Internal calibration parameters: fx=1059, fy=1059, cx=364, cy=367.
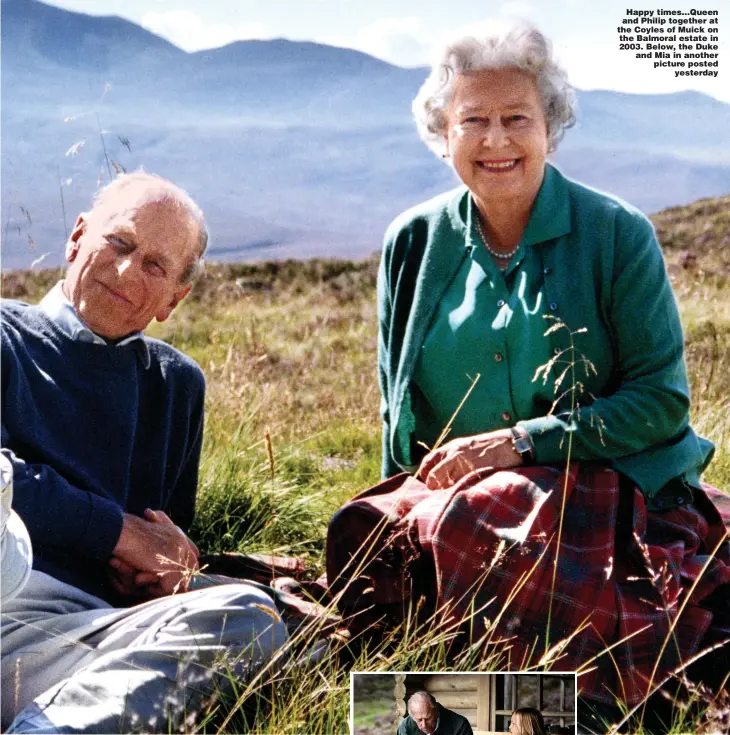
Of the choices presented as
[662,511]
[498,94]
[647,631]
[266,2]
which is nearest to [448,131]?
[498,94]

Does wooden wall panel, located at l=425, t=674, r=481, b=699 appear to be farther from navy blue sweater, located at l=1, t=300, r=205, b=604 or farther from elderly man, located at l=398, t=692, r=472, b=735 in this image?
navy blue sweater, located at l=1, t=300, r=205, b=604

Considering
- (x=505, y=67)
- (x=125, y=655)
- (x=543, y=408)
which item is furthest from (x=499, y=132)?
(x=125, y=655)

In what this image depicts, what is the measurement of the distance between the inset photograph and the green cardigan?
609mm

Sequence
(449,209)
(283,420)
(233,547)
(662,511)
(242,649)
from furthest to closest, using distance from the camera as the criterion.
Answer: (283,420)
(233,547)
(449,209)
(662,511)
(242,649)

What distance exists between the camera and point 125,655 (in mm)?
2543

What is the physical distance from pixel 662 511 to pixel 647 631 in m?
0.39

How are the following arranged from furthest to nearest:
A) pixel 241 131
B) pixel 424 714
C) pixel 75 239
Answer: pixel 241 131 → pixel 75 239 → pixel 424 714

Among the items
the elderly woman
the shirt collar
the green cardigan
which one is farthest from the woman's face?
the shirt collar

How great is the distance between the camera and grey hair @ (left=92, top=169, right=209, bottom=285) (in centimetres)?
299

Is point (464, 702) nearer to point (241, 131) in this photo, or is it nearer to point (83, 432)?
point (83, 432)

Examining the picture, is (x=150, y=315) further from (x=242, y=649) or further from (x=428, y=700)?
(x=428, y=700)

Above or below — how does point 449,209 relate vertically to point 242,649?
above

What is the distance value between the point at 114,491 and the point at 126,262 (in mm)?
641

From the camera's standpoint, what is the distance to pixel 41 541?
279 cm
